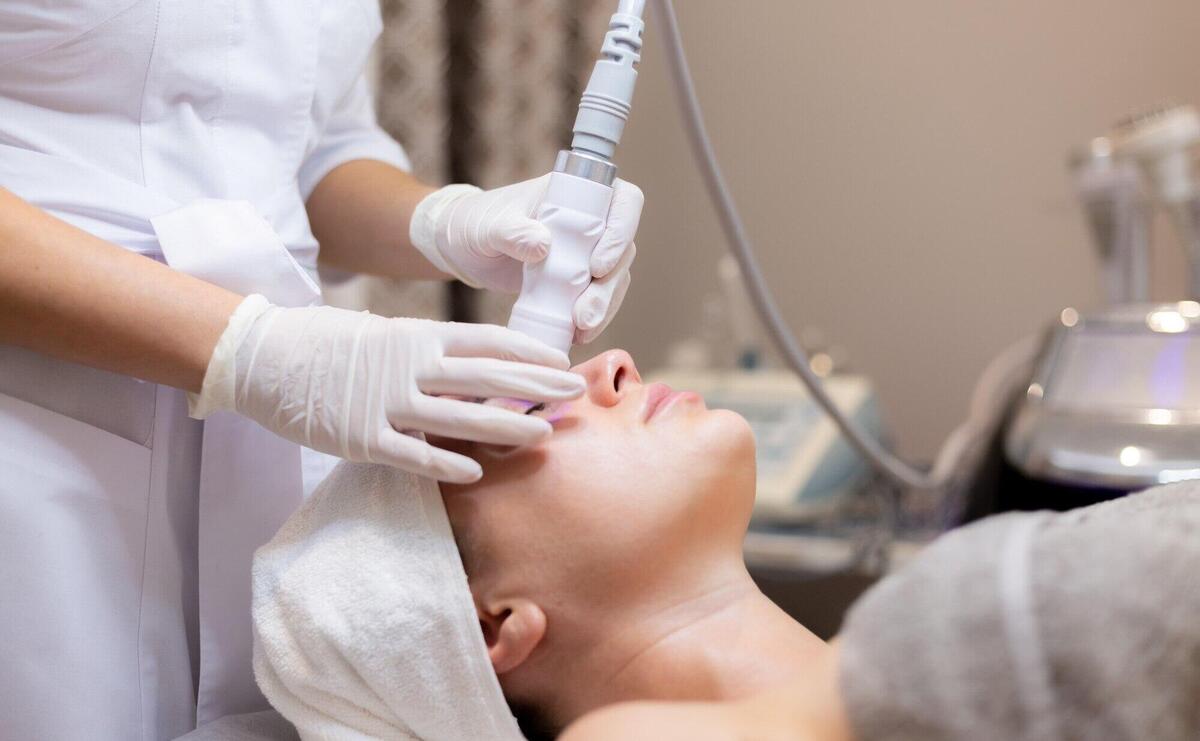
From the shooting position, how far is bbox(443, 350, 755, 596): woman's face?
95 centimetres

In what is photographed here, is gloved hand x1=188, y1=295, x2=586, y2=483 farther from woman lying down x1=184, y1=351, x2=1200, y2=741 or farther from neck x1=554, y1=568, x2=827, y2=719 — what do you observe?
neck x1=554, y1=568, x2=827, y2=719

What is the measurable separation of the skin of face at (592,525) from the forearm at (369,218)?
44cm

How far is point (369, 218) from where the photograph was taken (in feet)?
4.50

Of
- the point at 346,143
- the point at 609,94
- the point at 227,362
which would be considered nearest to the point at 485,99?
the point at 346,143

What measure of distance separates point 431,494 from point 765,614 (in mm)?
314

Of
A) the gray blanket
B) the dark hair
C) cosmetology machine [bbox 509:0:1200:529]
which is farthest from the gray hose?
the gray blanket

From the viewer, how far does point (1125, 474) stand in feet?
5.28

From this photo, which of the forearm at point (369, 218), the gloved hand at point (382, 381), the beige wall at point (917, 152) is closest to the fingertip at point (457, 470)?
the gloved hand at point (382, 381)

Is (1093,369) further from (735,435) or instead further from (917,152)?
(917,152)

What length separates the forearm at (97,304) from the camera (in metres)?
0.92

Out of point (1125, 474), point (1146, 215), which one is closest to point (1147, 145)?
point (1146, 215)

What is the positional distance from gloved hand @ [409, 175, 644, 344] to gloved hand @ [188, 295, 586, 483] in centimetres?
10

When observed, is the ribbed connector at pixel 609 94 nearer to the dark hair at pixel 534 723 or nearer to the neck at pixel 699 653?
the neck at pixel 699 653

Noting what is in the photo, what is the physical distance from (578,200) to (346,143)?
22.0 inches
